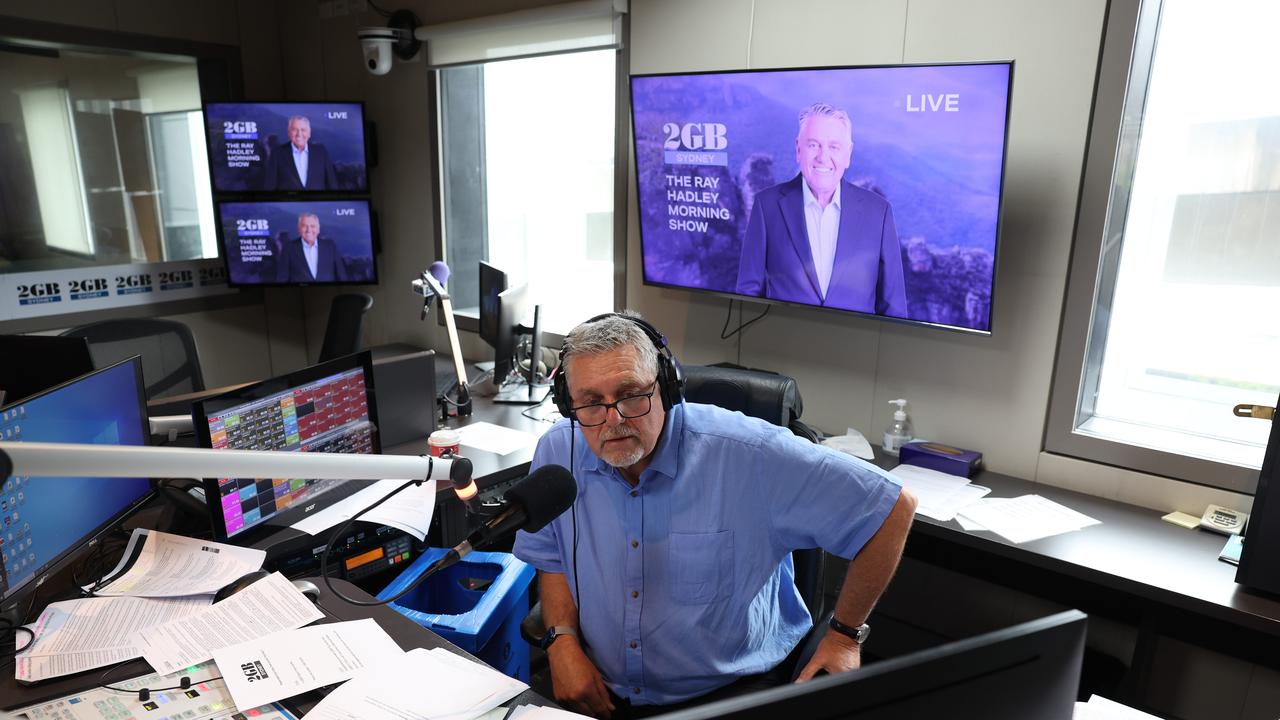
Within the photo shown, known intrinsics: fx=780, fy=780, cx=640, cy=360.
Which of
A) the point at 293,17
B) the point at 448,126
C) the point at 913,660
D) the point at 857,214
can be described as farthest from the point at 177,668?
the point at 293,17

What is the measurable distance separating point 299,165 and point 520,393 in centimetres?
204

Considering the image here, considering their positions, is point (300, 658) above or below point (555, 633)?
above

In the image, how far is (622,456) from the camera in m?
1.51

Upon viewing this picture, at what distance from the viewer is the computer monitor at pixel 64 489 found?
133 cm

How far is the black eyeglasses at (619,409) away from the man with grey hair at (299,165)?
3219 millimetres

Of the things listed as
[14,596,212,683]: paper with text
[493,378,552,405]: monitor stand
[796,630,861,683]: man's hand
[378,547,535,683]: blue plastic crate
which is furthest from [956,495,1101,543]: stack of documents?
[14,596,212,683]: paper with text

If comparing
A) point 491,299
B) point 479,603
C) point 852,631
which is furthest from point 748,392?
point 491,299

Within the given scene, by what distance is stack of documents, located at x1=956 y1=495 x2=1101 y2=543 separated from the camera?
6.69 feet

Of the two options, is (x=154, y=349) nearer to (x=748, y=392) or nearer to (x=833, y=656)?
(x=748, y=392)

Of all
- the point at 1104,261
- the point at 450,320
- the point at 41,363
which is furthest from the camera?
the point at 450,320

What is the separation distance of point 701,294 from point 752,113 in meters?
0.78

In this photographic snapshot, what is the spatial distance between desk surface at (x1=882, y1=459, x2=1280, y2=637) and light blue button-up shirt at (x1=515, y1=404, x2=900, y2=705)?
2.34 ft

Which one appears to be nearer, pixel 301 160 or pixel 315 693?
pixel 315 693

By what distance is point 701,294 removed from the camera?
10.2 ft
